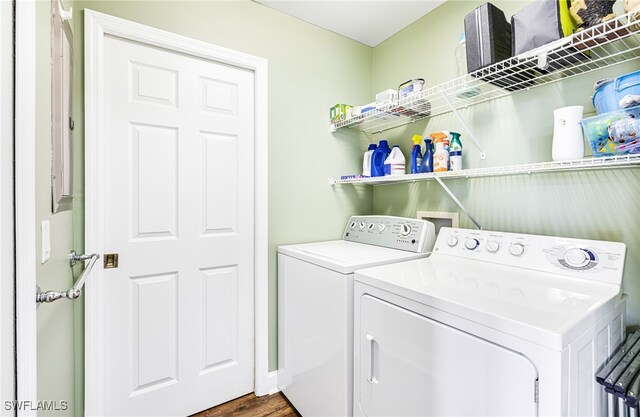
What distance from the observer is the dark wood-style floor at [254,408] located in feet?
5.69

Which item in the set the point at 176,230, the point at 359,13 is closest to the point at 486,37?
the point at 359,13

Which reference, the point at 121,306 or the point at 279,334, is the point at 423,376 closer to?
the point at 279,334

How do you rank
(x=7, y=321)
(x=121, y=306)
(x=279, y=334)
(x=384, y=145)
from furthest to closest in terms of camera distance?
(x=384, y=145) < (x=279, y=334) < (x=121, y=306) < (x=7, y=321)

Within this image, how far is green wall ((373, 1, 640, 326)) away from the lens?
122 cm

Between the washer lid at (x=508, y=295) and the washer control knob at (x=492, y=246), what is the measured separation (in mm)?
73

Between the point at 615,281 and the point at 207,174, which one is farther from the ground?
the point at 207,174

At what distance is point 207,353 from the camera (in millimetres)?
1771

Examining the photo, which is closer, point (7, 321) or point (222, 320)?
point (7, 321)

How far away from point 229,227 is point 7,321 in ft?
3.92

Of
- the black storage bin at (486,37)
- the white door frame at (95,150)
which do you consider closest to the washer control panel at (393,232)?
the black storage bin at (486,37)

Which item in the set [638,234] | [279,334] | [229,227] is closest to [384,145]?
[229,227]

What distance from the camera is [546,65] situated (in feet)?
4.03

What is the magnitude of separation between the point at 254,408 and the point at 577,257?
186 cm

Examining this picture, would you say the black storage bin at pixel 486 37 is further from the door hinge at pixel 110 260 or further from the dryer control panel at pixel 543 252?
the door hinge at pixel 110 260
